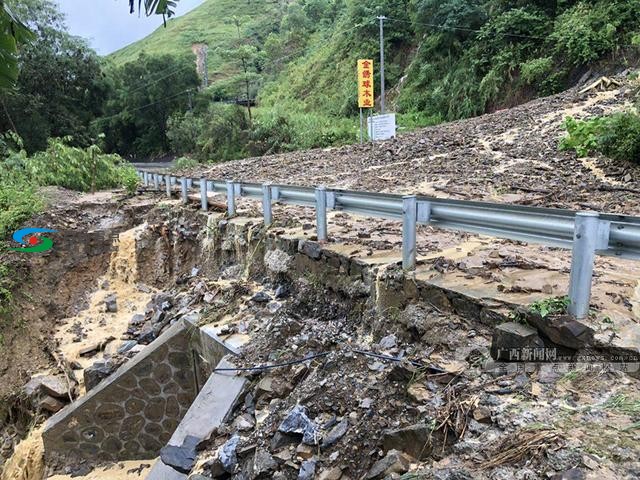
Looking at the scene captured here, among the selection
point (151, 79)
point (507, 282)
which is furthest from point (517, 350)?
point (151, 79)

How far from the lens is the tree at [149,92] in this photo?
39188 mm

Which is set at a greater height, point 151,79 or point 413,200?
point 151,79

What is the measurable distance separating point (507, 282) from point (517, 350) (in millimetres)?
1047

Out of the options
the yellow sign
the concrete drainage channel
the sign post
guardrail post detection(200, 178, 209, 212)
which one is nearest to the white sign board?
the sign post

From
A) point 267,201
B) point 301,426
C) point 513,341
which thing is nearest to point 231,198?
point 267,201

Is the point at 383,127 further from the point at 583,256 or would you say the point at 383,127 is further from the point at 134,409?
the point at 583,256

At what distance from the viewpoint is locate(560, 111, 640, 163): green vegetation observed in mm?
9164

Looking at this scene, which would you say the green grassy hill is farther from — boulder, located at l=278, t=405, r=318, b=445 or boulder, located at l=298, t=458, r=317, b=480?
boulder, located at l=298, t=458, r=317, b=480

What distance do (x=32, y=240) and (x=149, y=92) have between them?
3230 centimetres

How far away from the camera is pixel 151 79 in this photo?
39312 mm

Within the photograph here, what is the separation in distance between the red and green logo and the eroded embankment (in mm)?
5484

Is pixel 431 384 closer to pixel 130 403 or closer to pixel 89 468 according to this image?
pixel 130 403

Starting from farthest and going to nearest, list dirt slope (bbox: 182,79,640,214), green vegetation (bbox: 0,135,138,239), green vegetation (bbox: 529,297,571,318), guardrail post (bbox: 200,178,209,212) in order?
green vegetation (bbox: 0,135,138,239) → guardrail post (bbox: 200,178,209,212) → dirt slope (bbox: 182,79,640,214) → green vegetation (bbox: 529,297,571,318)

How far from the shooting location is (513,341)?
10.5ft
